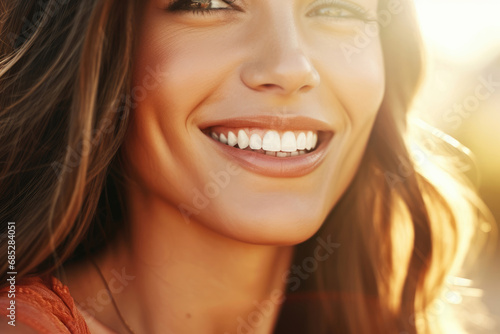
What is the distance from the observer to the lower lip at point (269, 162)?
1.69 m

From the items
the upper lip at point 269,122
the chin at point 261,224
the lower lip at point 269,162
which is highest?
the upper lip at point 269,122

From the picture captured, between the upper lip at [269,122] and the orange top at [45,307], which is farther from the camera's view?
the upper lip at [269,122]

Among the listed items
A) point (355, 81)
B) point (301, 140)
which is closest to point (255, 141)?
point (301, 140)

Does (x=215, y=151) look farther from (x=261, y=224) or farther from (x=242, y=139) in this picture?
(x=261, y=224)

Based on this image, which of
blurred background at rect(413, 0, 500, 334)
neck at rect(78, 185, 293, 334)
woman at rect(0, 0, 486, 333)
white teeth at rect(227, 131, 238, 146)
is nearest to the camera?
woman at rect(0, 0, 486, 333)

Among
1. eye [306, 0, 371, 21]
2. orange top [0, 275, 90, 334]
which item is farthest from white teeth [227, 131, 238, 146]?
orange top [0, 275, 90, 334]

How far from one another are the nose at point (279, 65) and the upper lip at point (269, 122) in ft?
0.25

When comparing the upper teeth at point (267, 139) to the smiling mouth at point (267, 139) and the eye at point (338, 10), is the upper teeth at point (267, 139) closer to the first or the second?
the smiling mouth at point (267, 139)

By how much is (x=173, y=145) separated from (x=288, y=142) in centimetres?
33

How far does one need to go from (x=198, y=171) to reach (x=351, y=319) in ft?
3.17

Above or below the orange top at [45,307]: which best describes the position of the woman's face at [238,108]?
above

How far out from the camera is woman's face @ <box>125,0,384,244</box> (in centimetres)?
165

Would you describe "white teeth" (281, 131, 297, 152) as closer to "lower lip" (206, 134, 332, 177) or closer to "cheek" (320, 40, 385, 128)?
"lower lip" (206, 134, 332, 177)

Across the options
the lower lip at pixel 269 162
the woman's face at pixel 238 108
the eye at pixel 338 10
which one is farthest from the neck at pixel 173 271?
the eye at pixel 338 10
